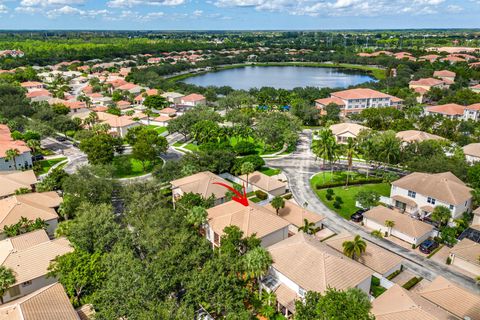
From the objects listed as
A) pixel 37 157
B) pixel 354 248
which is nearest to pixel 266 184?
pixel 354 248

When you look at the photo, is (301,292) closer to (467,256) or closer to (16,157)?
(467,256)

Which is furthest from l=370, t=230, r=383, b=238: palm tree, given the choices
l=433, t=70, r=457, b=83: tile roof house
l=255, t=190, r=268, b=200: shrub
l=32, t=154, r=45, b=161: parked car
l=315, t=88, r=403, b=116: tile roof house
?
l=433, t=70, r=457, b=83: tile roof house

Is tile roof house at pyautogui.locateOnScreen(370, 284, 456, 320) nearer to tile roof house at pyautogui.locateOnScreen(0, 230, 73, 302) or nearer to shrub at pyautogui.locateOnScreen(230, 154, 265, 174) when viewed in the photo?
tile roof house at pyautogui.locateOnScreen(0, 230, 73, 302)

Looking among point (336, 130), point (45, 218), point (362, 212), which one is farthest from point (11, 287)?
point (336, 130)

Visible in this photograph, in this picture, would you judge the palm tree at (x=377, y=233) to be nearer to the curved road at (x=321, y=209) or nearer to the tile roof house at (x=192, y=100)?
the curved road at (x=321, y=209)

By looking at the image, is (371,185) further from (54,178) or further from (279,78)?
(279,78)

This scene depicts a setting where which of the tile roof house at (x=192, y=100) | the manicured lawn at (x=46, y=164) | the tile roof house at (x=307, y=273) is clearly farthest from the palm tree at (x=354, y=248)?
the tile roof house at (x=192, y=100)
